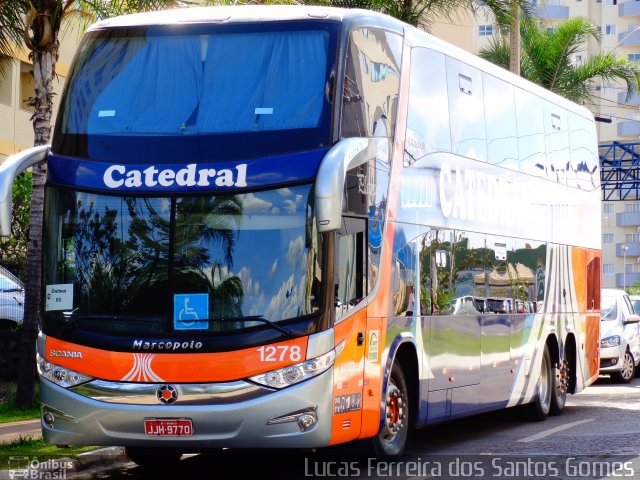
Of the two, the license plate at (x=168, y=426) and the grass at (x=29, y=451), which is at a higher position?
the license plate at (x=168, y=426)

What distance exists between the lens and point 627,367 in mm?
24438

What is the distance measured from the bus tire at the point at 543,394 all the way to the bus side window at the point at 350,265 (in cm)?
633

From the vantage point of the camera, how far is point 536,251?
53.5 ft

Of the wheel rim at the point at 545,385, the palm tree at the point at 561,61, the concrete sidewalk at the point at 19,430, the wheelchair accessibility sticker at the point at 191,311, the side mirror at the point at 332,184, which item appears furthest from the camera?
the palm tree at the point at 561,61

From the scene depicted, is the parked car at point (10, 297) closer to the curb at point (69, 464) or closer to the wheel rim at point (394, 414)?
the curb at point (69, 464)

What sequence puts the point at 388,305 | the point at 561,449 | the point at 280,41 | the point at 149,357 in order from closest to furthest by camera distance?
the point at 149,357
the point at 280,41
the point at 388,305
the point at 561,449

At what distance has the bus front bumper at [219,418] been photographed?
988 centimetres

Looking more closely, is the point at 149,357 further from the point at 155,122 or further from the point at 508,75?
the point at 508,75

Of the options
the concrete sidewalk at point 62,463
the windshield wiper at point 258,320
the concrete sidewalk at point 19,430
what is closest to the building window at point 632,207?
the concrete sidewalk at point 19,430

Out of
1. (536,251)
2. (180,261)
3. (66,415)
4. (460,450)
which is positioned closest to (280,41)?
(180,261)

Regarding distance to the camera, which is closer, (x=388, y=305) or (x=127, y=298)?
(x=127, y=298)

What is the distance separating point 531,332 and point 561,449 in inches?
129

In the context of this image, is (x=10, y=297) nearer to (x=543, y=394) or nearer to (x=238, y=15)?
(x=543, y=394)

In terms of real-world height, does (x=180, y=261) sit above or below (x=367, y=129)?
below
